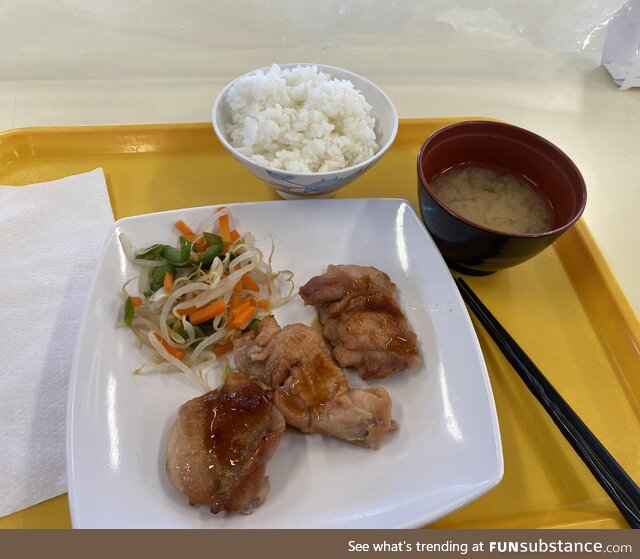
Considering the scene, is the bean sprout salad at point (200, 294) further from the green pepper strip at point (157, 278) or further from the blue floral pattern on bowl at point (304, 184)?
the blue floral pattern on bowl at point (304, 184)

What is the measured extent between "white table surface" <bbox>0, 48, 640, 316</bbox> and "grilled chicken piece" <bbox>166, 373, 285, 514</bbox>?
6.77 ft

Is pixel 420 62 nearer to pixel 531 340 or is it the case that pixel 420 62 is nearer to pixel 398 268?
pixel 398 268

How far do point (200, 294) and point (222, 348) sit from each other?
0.25m

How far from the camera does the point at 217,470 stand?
1.56 metres

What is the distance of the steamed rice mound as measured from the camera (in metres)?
2.21

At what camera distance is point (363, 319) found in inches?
76.6

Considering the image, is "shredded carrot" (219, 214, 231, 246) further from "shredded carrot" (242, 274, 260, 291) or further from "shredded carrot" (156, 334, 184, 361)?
"shredded carrot" (156, 334, 184, 361)

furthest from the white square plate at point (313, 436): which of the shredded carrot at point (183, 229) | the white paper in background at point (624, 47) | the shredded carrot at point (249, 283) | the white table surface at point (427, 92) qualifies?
the white paper in background at point (624, 47)

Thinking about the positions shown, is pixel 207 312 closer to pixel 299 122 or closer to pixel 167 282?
pixel 167 282

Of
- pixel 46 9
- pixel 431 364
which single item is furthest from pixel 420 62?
pixel 46 9

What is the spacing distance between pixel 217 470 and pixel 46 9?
4.08 meters

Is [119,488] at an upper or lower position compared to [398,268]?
lower

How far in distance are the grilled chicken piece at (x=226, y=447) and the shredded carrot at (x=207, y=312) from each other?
0.37 meters

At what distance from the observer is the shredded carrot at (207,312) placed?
198 centimetres
